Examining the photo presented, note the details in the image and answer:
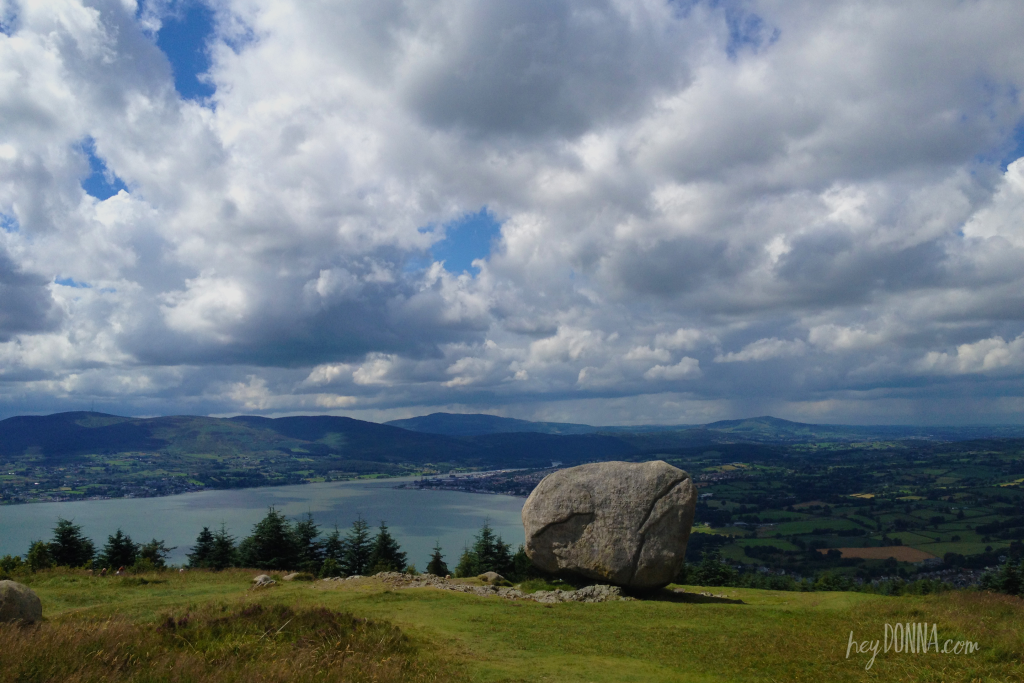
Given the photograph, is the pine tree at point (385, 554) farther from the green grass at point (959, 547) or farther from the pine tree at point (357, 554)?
the green grass at point (959, 547)

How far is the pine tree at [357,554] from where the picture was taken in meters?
37.4

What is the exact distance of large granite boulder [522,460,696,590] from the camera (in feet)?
72.8

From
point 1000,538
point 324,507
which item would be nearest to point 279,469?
point 324,507

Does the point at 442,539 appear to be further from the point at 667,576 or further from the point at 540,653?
the point at 540,653

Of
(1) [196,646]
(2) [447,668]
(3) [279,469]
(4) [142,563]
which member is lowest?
(3) [279,469]

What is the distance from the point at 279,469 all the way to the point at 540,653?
200508mm

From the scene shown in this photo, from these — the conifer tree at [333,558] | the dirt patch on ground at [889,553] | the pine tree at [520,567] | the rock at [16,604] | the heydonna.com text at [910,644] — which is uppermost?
the rock at [16,604]

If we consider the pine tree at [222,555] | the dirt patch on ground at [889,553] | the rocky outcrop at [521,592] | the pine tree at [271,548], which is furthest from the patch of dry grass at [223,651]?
the dirt patch on ground at [889,553]

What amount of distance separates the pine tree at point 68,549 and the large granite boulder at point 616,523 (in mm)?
29519

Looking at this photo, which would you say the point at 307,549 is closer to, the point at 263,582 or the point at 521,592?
the point at 263,582

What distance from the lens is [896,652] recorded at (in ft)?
41.3

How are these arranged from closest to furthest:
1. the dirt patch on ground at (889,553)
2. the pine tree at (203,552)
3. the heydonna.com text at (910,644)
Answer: the heydonna.com text at (910,644)
the pine tree at (203,552)
the dirt patch on ground at (889,553)

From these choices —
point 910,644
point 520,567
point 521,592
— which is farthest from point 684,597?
point 520,567

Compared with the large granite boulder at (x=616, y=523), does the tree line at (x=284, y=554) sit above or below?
below
